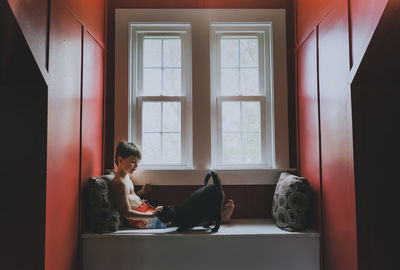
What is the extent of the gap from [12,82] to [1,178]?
586 mm

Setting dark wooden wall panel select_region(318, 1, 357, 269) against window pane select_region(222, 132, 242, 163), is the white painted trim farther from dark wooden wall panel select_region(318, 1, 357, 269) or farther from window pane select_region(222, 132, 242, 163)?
dark wooden wall panel select_region(318, 1, 357, 269)

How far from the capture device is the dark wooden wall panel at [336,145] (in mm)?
2049

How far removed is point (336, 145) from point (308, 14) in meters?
1.31

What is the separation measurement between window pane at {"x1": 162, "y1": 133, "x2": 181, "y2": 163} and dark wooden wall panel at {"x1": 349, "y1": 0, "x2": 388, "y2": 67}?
186 cm

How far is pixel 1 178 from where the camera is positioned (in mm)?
1947

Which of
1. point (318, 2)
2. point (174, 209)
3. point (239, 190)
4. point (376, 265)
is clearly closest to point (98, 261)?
point (174, 209)

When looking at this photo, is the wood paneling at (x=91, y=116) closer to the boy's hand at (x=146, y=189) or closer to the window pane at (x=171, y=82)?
the boy's hand at (x=146, y=189)

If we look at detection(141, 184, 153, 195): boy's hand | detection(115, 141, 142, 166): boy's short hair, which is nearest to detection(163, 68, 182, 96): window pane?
detection(115, 141, 142, 166): boy's short hair

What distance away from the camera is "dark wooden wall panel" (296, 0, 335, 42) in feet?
8.32

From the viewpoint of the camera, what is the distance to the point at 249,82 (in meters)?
3.34

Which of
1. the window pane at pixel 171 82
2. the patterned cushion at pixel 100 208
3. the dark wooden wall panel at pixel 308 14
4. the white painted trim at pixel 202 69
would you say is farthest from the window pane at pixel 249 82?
the patterned cushion at pixel 100 208

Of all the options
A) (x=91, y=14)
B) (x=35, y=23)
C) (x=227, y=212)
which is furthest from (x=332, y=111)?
(x=91, y=14)

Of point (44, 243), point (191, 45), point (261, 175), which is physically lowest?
point (44, 243)

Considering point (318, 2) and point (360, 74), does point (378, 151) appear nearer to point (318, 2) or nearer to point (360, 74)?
point (360, 74)
